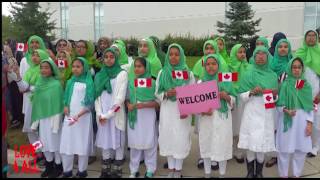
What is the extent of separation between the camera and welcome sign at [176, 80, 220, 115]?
5.12 m

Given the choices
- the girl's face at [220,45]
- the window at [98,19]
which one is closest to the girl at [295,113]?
the girl's face at [220,45]

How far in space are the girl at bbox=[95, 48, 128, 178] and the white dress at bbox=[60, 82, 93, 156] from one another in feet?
0.64

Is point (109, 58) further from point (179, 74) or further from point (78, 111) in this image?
point (179, 74)

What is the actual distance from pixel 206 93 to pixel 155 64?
1.21 meters

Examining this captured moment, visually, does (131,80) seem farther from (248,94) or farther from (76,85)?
(248,94)

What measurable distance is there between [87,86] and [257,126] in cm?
225

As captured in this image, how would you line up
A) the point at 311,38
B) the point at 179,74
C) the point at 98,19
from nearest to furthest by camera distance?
1. the point at 179,74
2. the point at 311,38
3. the point at 98,19

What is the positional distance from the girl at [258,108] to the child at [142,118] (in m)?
1.18

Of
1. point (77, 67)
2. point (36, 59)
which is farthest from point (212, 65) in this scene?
point (36, 59)

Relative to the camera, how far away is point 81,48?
6148mm

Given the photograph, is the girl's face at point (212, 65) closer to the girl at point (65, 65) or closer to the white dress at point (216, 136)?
the white dress at point (216, 136)

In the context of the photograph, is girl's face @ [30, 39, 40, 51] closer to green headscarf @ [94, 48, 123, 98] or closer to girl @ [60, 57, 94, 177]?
girl @ [60, 57, 94, 177]

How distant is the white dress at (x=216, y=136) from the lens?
5.22 meters

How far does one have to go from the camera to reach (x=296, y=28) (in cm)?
2494
